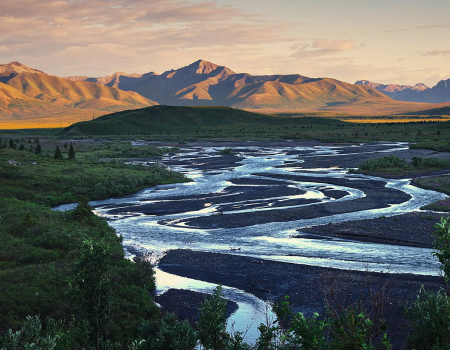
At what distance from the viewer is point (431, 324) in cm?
953

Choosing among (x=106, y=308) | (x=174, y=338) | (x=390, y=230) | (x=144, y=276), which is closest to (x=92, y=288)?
(x=106, y=308)

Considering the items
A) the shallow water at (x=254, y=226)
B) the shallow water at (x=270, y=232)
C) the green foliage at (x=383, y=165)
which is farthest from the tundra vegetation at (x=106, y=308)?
the green foliage at (x=383, y=165)

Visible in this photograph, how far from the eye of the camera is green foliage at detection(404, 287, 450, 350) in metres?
9.19

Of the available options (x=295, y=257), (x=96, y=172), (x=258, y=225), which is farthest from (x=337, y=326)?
(x=96, y=172)

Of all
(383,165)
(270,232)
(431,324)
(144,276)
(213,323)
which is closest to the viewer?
(431,324)

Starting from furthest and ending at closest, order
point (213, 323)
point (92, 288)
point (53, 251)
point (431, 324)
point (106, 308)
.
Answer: point (53, 251)
point (106, 308)
point (92, 288)
point (213, 323)
point (431, 324)

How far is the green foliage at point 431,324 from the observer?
919cm

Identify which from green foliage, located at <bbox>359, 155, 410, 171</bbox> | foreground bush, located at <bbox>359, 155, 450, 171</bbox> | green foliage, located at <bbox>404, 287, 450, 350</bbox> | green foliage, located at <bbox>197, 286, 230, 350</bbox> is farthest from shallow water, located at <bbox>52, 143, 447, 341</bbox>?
green foliage, located at <bbox>404, 287, 450, 350</bbox>

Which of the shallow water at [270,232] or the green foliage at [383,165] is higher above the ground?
the green foliage at [383,165]

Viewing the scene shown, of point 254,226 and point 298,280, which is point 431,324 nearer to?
point 298,280

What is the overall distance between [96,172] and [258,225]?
2547 cm

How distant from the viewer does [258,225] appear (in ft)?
94.1

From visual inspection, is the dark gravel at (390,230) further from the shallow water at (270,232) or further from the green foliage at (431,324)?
the green foliage at (431,324)

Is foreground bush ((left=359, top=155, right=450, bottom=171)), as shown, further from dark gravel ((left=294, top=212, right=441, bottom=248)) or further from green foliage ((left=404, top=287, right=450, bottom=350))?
green foliage ((left=404, top=287, right=450, bottom=350))
